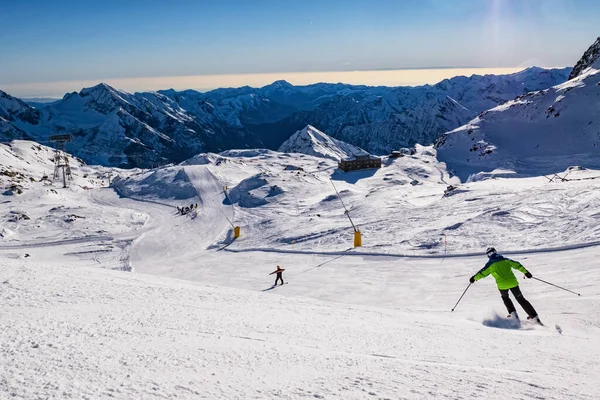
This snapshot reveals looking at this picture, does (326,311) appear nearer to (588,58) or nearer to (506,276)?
(506,276)

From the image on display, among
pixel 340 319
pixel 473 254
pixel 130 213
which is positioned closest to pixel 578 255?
pixel 473 254

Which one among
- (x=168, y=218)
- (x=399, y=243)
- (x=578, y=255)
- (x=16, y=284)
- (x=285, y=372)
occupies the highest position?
(x=285, y=372)

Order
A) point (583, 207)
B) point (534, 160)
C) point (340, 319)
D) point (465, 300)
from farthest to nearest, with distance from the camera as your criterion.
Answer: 1. point (534, 160)
2. point (583, 207)
3. point (465, 300)
4. point (340, 319)

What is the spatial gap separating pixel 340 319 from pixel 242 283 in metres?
13.7

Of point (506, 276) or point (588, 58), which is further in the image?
point (588, 58)

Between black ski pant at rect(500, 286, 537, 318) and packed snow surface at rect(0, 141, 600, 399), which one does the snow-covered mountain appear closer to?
packed snow surface at rect(0, 141, 600, 399)

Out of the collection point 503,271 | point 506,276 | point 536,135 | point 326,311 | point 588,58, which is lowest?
point 326,311

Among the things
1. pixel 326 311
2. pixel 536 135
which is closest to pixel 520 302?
pixel 326 311

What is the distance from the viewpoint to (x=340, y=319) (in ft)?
36.1

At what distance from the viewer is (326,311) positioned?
12156 millimetres

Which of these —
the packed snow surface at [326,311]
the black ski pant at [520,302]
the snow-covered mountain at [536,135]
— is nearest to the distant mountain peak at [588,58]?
the snow-covered mountain at [536,135]

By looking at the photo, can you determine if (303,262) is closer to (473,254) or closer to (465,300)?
(473,254)

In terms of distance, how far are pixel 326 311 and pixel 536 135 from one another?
8143cm

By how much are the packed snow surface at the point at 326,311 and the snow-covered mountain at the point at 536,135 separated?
36.1 m
